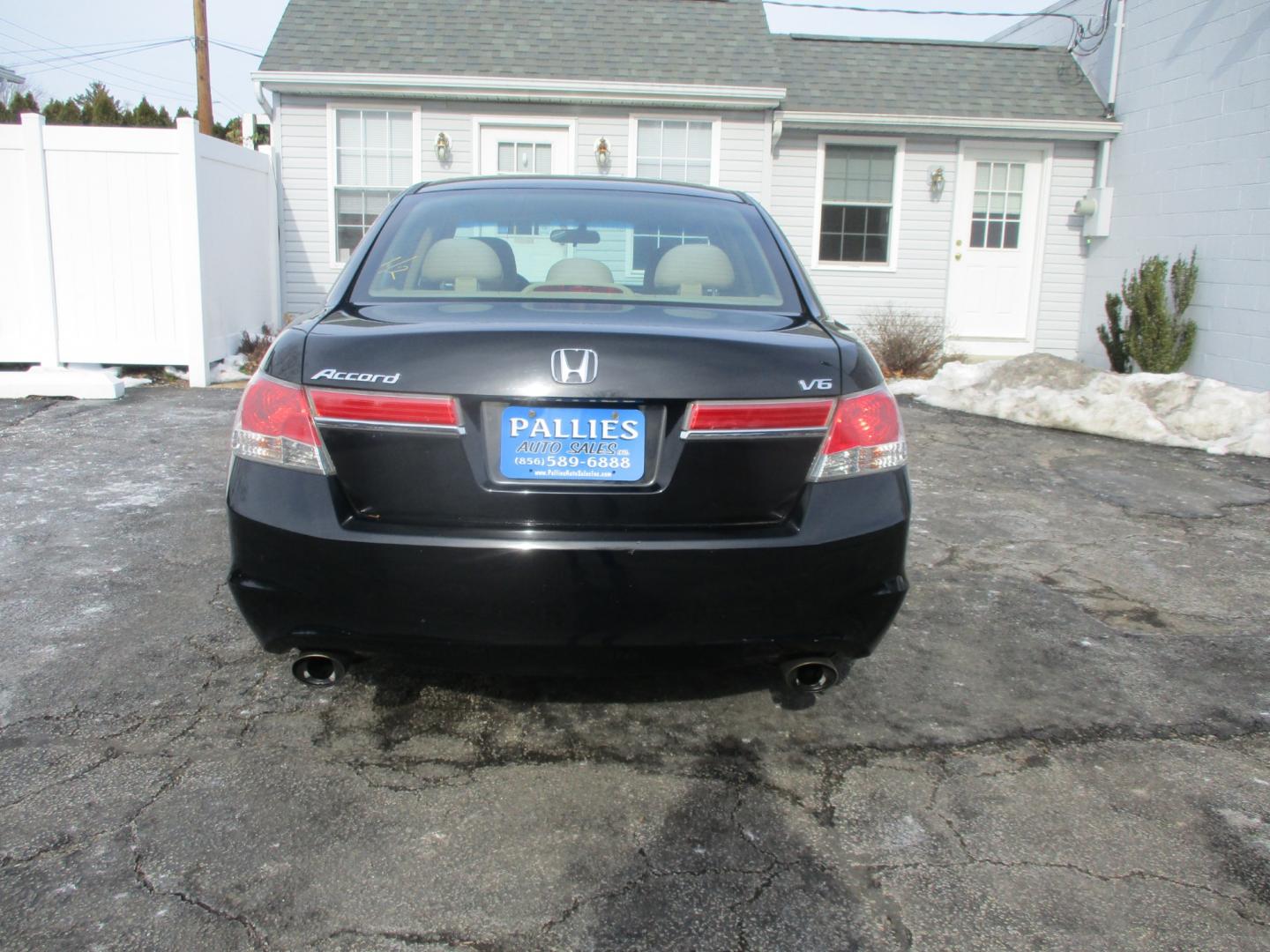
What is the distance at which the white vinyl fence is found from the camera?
351 inches

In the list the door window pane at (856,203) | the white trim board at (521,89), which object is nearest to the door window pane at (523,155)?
the white trim board at (521,89)

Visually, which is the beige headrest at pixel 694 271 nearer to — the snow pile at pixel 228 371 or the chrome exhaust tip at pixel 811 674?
the chrome exhaust tip at pixel 811 674

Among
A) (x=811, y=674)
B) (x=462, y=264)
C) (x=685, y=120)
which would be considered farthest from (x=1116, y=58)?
(x=811, y=674)

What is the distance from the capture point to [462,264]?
297 cm

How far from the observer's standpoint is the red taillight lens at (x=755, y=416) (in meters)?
2.30

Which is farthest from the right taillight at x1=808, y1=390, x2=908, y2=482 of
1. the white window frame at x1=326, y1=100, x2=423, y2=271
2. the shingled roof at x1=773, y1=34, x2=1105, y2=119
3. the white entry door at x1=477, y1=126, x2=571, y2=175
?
the shingled roof at x1=773, y1=34, x2=1105, y2=119

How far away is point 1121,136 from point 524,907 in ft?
42.2

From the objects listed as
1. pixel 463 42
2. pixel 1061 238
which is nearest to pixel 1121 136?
pixel 1061 238

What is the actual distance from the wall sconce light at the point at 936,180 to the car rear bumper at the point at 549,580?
1114 cm

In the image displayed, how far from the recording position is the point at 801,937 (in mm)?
1992

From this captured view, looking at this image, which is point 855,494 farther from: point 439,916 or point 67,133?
point 67,133

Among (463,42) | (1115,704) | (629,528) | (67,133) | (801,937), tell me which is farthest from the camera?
(463,42)

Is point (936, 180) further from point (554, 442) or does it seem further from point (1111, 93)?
point (554, 442)

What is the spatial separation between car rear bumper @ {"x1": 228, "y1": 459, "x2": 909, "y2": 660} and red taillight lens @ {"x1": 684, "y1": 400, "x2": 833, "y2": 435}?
0.16 m
